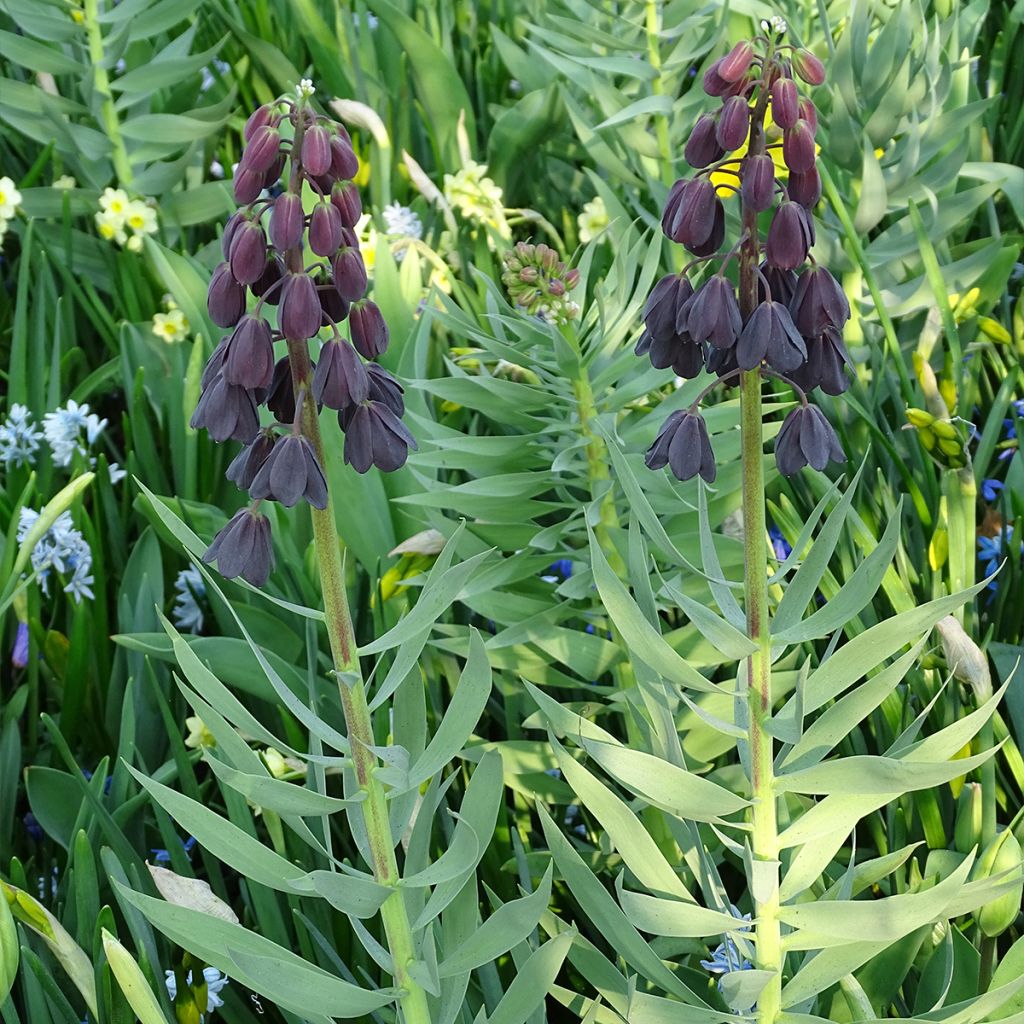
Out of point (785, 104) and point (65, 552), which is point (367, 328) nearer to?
point (785, 104)

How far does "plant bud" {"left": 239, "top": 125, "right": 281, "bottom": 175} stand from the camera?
66 cm

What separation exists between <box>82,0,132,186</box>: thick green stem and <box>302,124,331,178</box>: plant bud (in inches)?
52.7

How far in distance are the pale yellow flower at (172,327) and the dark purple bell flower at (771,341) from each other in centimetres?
121

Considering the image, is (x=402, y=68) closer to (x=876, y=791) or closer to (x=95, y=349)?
(x=95, y=349)

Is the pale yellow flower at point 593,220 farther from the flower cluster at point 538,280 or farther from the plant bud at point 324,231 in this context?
the plant bud at point 324,231

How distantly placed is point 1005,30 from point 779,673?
1449 millimetres

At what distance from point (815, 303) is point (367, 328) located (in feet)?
0.81

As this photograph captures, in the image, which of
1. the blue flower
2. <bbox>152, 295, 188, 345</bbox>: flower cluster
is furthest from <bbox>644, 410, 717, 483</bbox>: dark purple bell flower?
<bbox>152, 295, 188, 345</bbox>: flower cluster

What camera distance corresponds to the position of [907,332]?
1.55 meters

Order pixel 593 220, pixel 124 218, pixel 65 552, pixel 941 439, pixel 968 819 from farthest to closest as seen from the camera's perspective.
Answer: pixel 124 218, pixel 593 220, pixel 65 552, pixel 941 439, pixel 968 819

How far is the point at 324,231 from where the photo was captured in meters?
0.65

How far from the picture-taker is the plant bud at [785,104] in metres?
A: 0.65

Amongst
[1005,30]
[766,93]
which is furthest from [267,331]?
[1005,30]

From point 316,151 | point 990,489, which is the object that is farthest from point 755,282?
point 990,489
